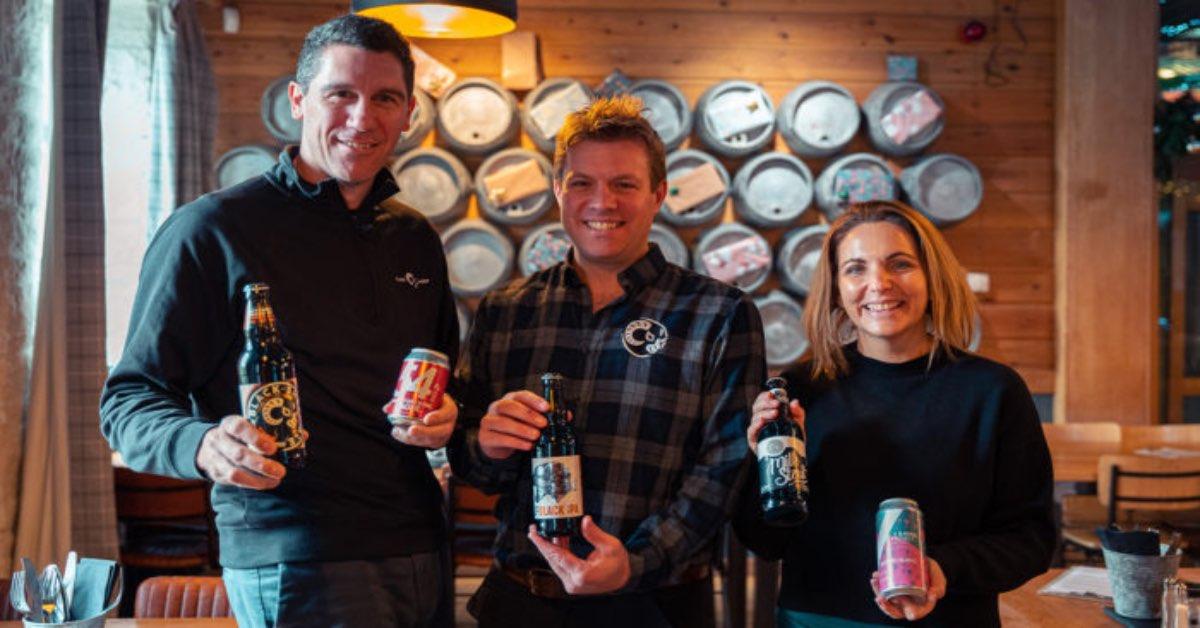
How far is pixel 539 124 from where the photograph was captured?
6.03m

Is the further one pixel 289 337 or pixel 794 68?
pixel 794 68

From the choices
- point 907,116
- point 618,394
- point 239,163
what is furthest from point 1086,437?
point 618,394

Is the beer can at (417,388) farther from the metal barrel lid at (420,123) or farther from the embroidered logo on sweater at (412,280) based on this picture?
the metal barrel lid at (420,123)

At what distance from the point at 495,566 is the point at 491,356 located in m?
0.36

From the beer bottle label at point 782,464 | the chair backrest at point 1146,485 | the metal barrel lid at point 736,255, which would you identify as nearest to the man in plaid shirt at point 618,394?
the beer bottle label at point 782,464

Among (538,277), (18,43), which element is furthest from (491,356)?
(18,43)

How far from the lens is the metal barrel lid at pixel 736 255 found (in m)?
6.09

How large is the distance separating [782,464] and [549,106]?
14.3ft

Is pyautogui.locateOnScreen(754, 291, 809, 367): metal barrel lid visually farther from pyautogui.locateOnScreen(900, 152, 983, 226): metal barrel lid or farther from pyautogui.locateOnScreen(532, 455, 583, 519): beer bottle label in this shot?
pyautogui.locateOnScreen(532, 455, 583, 519): beer bottle label

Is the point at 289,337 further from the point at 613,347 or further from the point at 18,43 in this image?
the point at 18,43

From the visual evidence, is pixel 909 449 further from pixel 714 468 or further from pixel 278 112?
pixel 278 112

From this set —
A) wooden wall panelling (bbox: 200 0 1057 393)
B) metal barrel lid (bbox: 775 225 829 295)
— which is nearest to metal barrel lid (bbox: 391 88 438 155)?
wooden wall panelling (bbox: 200 0 1057 393)

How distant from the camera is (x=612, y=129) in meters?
2.12

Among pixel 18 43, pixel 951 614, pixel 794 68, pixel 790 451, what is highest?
pixel 794 68
